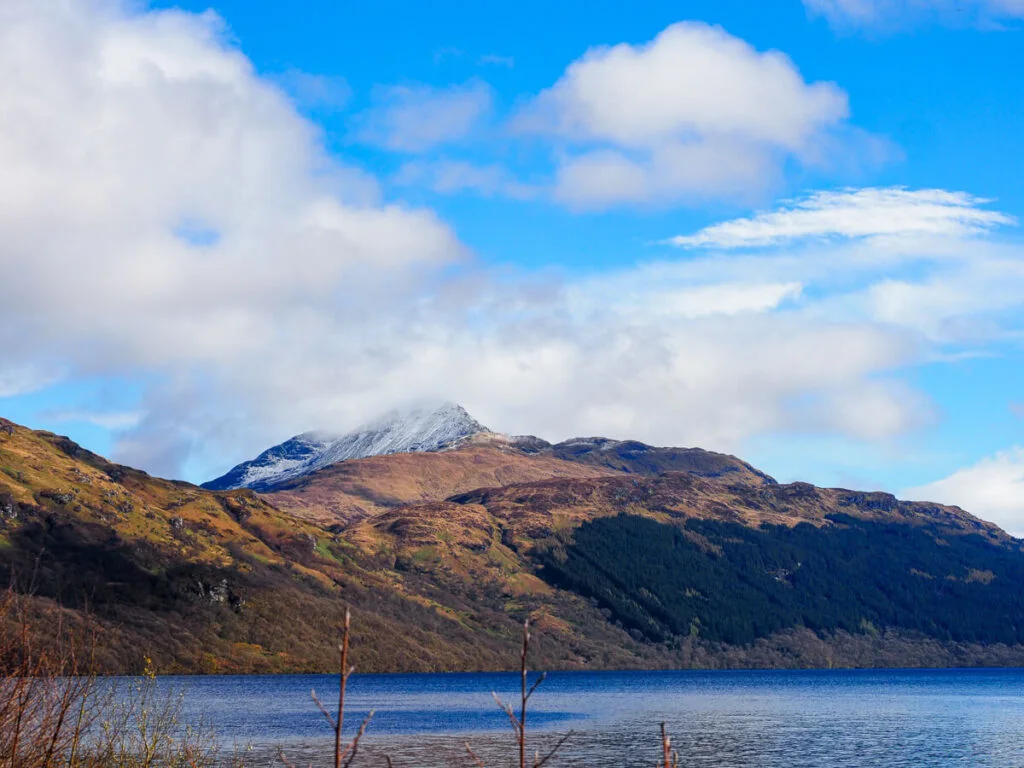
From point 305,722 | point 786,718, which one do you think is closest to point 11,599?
point 305,722

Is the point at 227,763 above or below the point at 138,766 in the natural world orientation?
below

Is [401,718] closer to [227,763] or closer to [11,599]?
[227,763]

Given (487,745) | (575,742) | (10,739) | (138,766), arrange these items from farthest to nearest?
(575,742)
(487,745)
(138,766)
(10,739)

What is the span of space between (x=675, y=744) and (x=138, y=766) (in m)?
121

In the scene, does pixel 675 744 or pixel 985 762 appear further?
pixel 675 744

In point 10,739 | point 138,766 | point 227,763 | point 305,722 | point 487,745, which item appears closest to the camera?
point 10,739

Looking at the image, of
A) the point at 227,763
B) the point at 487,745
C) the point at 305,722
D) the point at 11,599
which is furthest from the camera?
the point at 305,722

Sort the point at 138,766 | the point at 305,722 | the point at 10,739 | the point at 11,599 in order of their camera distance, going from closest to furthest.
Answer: the point at 11,599
the point at 10,739
the point at 138,766
the point at 305,722

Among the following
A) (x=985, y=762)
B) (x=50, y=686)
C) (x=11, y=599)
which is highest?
(x=11, y=599)

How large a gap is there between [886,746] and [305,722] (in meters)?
89.0

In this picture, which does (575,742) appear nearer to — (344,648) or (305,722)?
(305,722)

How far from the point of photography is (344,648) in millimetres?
8648

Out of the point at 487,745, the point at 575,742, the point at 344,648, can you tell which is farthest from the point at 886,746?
the point at 344,648

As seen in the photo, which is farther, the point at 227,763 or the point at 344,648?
the point at 227,763
